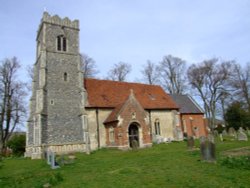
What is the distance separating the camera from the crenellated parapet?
24.6m

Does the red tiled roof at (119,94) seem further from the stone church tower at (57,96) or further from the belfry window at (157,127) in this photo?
the stone church tower at (57,96)

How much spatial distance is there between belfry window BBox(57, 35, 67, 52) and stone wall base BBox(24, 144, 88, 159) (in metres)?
10.7

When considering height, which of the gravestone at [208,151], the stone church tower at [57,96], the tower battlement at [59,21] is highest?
the tower battlement at [59,21]

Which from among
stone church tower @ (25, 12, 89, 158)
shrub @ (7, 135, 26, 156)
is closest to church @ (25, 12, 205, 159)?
stone church tower @ (25, 12, 89, 158)

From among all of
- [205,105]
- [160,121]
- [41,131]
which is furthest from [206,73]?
[41,131]

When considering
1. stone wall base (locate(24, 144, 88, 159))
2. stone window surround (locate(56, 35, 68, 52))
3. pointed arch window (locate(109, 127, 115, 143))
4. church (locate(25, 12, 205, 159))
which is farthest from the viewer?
stone window surround (locate(56, 35, 68, 52))

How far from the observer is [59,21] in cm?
2556

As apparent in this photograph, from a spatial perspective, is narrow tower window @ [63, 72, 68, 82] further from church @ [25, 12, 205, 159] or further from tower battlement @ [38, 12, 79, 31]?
tower battlement @ [38, 12, 79, 31]

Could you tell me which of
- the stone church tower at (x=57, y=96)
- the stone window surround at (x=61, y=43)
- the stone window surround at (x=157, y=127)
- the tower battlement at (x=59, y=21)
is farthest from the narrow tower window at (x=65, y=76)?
the stone window surround at (x=157, y=127)

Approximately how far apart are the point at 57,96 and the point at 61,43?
6.34 metres

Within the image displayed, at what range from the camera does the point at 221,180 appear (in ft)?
23.8

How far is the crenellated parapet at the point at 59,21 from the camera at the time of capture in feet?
80.8

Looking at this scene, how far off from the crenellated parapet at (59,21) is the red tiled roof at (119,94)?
270 inches

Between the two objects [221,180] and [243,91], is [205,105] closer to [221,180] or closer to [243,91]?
[243,91]
